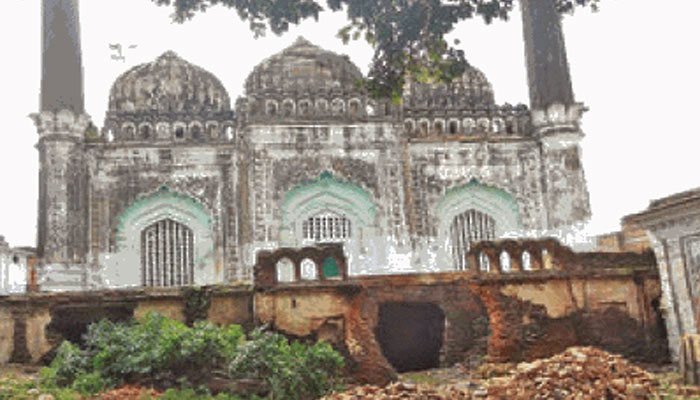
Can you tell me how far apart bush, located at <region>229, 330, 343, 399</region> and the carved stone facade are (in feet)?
24.4

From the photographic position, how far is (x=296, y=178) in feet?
53.6

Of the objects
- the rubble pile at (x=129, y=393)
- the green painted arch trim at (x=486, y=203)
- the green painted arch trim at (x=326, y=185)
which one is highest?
the green painted arch trim at (x=326, y=185)

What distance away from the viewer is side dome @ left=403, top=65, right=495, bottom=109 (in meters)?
18.9

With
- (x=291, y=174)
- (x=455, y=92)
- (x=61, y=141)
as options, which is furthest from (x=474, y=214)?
(x=61, y=141)

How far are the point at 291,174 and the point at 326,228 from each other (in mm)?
1441

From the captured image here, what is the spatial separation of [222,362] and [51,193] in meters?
9.13

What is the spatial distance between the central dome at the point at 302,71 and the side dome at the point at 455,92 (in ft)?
5.35

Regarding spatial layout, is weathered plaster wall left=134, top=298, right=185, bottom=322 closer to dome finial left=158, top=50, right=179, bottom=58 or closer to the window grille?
the window grille

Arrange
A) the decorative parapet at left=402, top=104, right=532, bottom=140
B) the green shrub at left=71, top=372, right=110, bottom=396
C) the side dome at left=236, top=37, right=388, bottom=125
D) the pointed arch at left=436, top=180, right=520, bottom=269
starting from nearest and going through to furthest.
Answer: the green shrub at left=71, top=372, right=110, bottom=396 < the side dome at left=236, top=37, right=388, bottom=125 < the pointed arch at left=436, top=180, right=520, bottom=269 < the decorative parapet at left=402, top=104, right=532, bottom=140

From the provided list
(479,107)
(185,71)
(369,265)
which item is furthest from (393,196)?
(185,71)

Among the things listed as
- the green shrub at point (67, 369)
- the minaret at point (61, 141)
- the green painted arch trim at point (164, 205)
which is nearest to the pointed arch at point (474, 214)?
the green painted arch trim at point (164, 205)

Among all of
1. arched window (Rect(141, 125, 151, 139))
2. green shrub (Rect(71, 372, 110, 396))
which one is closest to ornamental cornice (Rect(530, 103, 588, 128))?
arched window (Rect(141, 125, 151, 139))

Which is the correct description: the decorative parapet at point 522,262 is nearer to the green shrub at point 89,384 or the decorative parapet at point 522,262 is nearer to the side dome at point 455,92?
the green shrub at point 89,384

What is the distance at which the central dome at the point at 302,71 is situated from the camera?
17562mm
